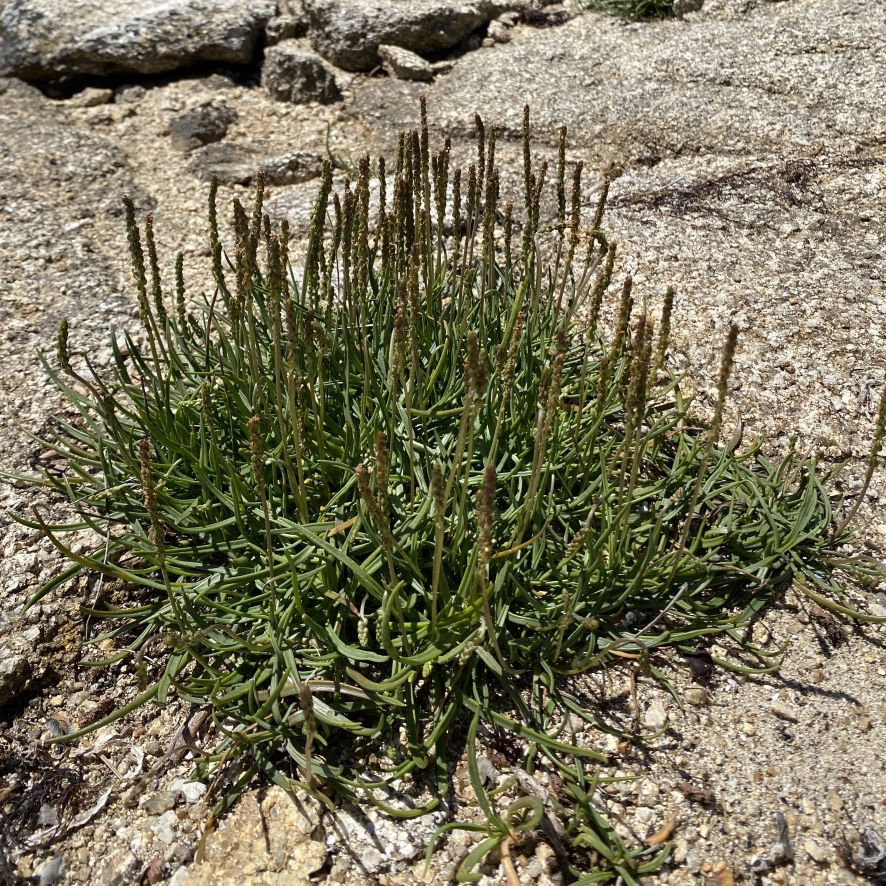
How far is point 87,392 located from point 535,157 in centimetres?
265

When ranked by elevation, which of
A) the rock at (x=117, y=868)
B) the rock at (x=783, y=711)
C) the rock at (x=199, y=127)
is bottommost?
the rock at (x=117, y=868)

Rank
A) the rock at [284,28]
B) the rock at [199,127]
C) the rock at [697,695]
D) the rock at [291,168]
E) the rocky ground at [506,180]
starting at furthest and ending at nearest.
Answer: the rock at [284,28]
the rock at [199,127]
the rock at [291,168]
the rock at [697,695]
the rocky ground at [506,180]

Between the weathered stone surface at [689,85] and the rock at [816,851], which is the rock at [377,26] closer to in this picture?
the weathered stone surface at [689,85]

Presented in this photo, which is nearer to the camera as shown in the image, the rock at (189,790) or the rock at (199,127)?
the rock at (189,790)

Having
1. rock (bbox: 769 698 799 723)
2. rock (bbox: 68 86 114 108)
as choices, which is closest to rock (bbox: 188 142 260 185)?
rock (bbox: 68 86 114 108)

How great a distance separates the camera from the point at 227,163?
499cm

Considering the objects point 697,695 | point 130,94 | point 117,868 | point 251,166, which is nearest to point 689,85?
point 251,166

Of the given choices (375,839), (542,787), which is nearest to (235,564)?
(375,839)

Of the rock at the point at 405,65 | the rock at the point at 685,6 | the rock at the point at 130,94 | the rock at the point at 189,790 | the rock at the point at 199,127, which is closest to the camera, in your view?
the rock at the point at 189,790

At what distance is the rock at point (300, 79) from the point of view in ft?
18.0

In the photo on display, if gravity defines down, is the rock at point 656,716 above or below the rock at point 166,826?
above

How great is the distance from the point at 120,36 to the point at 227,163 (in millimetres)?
1435

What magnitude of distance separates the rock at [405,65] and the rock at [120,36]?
97 centimetres

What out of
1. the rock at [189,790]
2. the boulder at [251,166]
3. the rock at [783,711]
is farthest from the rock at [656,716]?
the boulder at [251,166]
